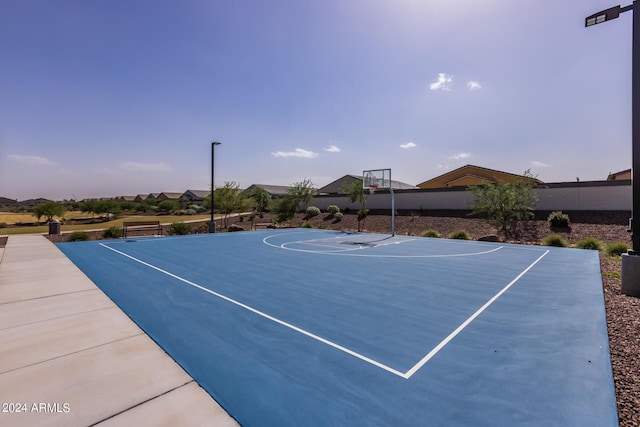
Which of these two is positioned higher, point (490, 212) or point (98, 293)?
point (490, 212)

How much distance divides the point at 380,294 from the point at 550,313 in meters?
3.12

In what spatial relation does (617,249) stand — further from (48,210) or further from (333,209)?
(48,210)

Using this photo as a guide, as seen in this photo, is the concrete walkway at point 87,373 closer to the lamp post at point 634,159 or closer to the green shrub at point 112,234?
the lamp post at point 634,159

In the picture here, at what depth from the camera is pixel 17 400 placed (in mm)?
3021

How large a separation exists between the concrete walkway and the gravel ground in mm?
4214

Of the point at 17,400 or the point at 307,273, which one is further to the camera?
the point at 307,273

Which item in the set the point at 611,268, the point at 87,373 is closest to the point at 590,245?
the point at 611,268

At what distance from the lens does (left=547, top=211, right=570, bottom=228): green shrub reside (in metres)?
20.0

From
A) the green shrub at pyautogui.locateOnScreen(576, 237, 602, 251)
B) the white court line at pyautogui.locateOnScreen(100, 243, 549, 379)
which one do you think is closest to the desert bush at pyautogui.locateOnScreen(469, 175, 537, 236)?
the green shrub at pyautogui.locateOnScreen(576, 237, 602, 251)

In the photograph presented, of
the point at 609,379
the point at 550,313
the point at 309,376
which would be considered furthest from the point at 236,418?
the point at 550,313

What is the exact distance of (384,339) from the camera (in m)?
4.46

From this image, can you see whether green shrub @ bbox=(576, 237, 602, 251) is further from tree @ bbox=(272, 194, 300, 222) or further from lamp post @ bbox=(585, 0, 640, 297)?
tree @ bbox=(272, 194, 300, 222)

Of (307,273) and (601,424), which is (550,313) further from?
(307,273)

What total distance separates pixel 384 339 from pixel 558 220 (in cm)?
2182
